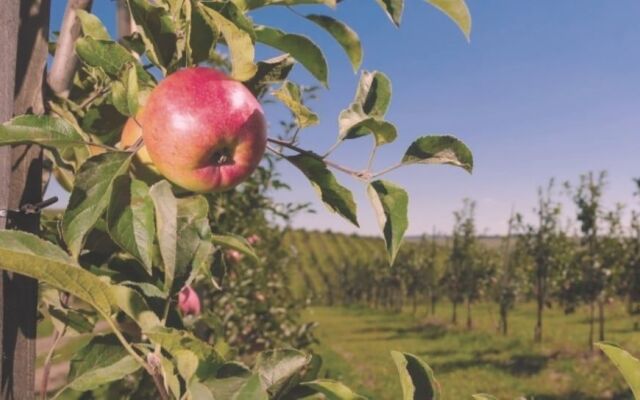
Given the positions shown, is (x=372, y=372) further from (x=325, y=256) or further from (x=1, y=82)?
(x=325, y=256)

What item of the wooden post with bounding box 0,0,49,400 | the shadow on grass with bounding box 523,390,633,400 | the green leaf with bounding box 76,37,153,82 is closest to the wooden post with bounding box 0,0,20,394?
the wooden post with bounding box 0,0,49,400

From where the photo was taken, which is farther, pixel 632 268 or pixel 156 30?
pixel 632 268

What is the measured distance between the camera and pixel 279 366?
2.56 ft

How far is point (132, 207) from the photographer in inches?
34.5

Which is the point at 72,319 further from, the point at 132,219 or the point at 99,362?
the point at 132,219

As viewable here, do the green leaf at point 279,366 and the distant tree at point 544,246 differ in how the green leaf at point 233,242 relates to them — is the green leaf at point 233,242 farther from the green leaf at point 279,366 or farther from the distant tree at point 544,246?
the distant tree at point 544,246

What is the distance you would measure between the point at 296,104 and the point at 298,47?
0.19 metres

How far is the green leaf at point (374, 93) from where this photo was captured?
97cm

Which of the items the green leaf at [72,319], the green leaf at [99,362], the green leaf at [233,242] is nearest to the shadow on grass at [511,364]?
the green leaf at [233,242]

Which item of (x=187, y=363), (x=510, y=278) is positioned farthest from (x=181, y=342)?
(x=510, y=278)

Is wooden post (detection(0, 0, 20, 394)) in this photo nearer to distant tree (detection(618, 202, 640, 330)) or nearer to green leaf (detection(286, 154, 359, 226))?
green leaf (detection(286, 154, 359, 226))

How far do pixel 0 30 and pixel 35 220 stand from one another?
302 millimetres

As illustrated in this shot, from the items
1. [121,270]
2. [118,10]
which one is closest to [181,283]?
[121,270]

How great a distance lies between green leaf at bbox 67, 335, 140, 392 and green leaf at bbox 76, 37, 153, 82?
1.30 feet
